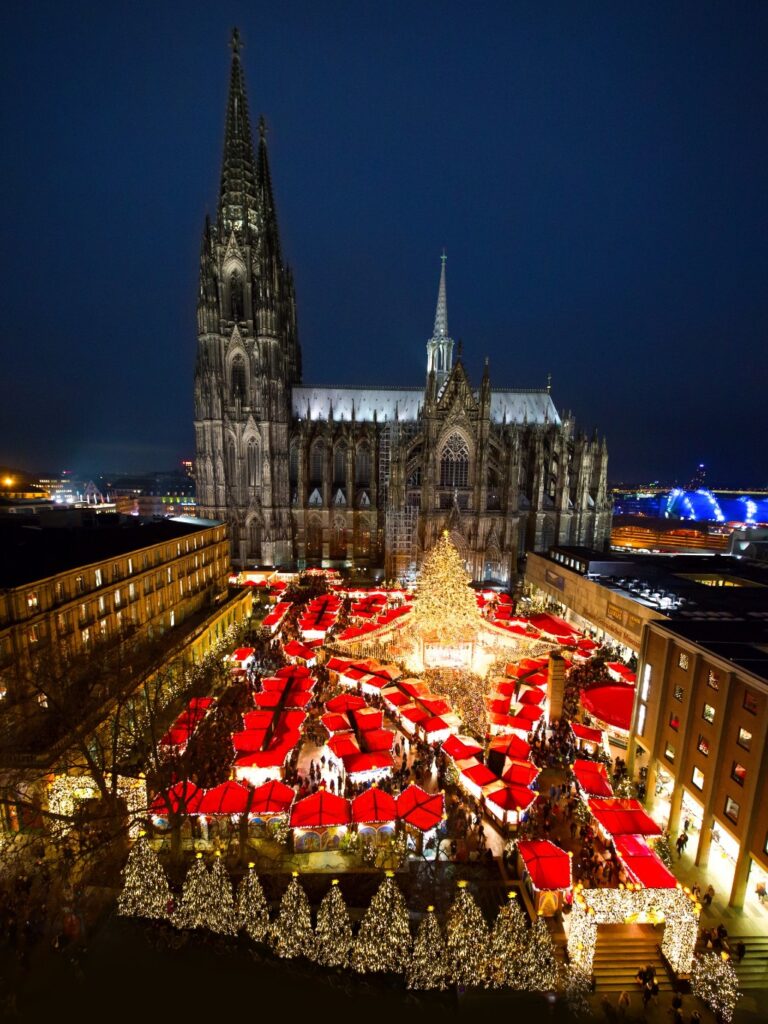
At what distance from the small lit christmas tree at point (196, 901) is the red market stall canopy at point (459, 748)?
34.2 ft

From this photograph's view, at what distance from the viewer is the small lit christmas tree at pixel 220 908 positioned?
13125 mm

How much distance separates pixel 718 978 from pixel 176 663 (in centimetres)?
2476

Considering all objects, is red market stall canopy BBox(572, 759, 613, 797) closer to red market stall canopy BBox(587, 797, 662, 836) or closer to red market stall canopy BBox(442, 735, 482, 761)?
red market stall canopy BBox(587, 797, 662, 836)

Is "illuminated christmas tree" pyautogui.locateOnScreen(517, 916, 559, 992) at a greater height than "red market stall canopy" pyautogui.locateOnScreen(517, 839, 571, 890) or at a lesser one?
lesser

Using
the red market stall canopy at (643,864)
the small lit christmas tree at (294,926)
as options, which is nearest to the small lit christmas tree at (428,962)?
the small lit christmas tree at (294,926)

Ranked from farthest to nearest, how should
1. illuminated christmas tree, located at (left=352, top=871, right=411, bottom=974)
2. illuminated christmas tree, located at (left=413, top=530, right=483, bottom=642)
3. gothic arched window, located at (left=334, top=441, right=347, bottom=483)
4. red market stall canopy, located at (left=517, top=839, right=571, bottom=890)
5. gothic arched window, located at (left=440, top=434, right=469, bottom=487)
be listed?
1. gothic arched window, located at (left=334, top=441, right=347, bottom=483)
2. gothic arched window, located at (left=440, top=434, right=469, bottom=487)
3. illuminated christmas tree, located at (left=413, top=530, right=483, bottom=642)
4. red market stall canopy, located at (left=517, top=839, right=571, bottom=890)
5. illuminated christmas tree, located at (left=352, top=871, right=411, bottom=974)

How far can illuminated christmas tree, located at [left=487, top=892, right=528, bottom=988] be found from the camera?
1198cm

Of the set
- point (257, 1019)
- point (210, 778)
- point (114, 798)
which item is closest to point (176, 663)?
point (210, 778)

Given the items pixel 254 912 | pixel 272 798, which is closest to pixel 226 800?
pixel 272 798

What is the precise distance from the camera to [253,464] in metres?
53.2

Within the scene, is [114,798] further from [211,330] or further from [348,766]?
[211,330]

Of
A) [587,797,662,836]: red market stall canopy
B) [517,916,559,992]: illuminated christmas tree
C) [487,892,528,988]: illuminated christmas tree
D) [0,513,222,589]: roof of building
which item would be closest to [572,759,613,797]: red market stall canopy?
[587,797,662,836]: red market stall canopy

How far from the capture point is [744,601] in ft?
83.8

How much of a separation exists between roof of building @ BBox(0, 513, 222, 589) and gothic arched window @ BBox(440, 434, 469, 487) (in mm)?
27727
